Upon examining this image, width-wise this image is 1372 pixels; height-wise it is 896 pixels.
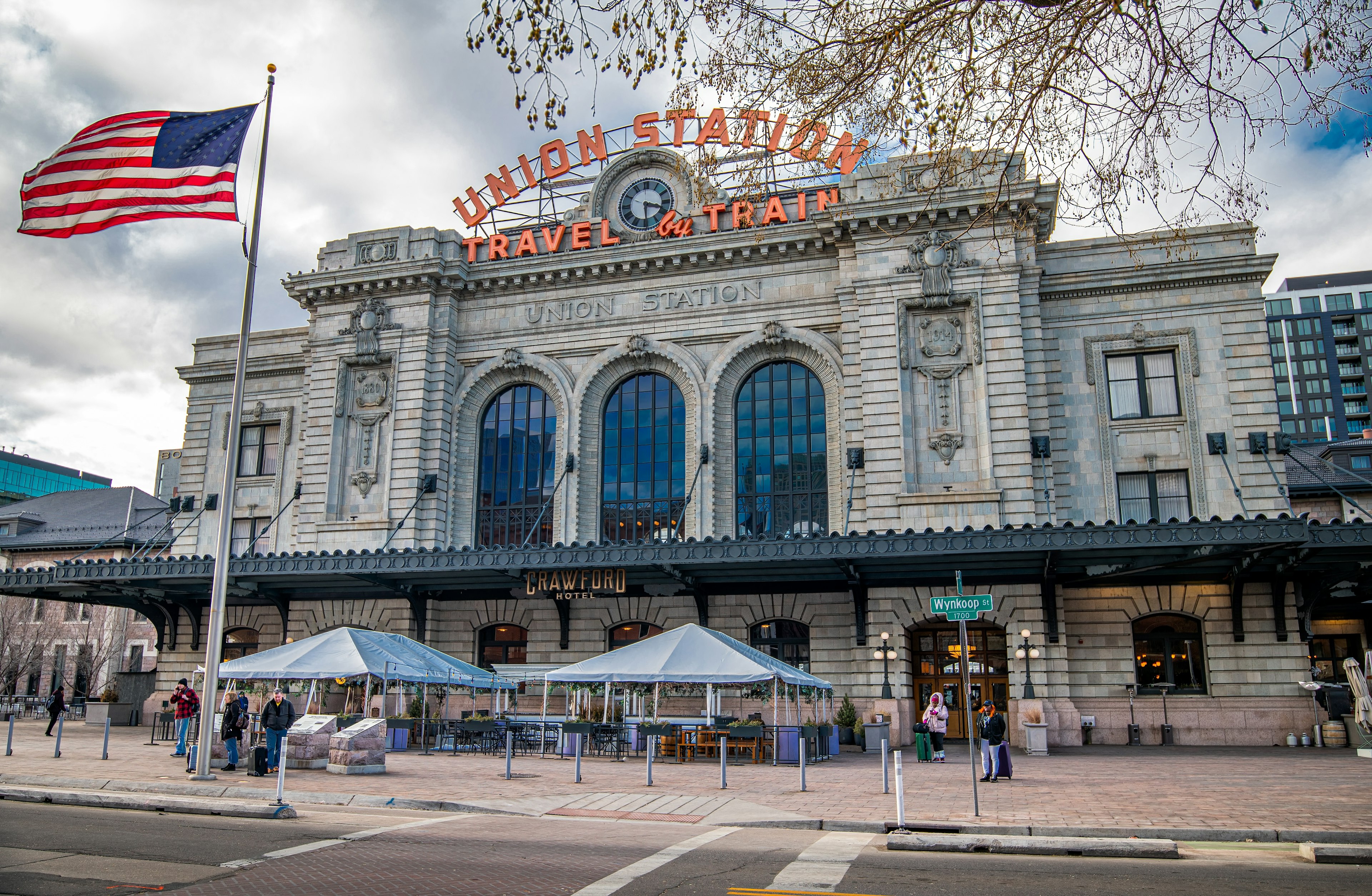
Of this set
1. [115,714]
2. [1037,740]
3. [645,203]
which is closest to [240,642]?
[115,714]

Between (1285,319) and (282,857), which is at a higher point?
(1285,319)

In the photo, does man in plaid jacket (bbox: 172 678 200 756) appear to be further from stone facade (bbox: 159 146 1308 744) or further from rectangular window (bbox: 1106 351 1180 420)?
rectangular window (bbox: 1106 351 1180 420)

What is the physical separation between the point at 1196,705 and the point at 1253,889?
21.0 m

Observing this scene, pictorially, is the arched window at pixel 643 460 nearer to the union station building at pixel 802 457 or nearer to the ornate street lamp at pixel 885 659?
the union station building at pixel 802 457

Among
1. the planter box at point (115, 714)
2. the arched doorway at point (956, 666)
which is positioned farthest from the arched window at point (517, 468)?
the planter box at point (115, 714)

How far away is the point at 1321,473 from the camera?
42562 millimetres

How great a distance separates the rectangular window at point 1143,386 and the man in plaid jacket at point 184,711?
1060 inches

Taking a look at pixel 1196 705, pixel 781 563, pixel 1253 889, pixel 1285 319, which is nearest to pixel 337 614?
pixel 781 563

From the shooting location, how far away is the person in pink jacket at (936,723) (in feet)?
78.2

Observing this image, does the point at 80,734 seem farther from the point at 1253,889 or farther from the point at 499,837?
the point at 1253,889

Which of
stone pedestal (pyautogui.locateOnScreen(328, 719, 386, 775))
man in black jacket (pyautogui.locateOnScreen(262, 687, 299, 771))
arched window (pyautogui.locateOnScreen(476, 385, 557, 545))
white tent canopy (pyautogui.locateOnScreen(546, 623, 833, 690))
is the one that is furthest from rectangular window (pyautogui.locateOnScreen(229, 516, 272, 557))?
stone pedestal (pyautogui.locateOnScreen(328, 719, 386, 775))

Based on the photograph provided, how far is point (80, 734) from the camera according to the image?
31.4m

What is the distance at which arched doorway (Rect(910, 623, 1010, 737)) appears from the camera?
96.3ft

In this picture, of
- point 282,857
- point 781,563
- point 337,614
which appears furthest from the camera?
point 337,614
